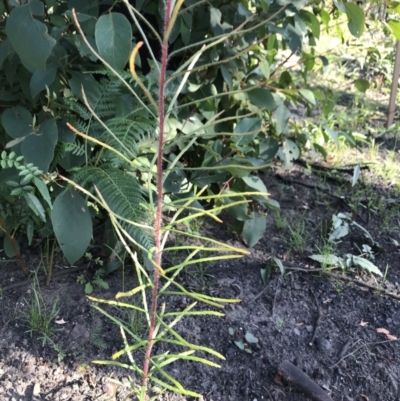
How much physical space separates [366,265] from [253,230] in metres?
0.44

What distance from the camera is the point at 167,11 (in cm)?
63

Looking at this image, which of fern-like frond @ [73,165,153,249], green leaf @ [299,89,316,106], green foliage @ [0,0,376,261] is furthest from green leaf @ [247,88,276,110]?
fern-like frond @ [73,165,153,249]

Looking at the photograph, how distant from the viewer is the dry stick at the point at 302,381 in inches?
52.5

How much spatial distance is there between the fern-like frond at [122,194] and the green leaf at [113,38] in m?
0.33

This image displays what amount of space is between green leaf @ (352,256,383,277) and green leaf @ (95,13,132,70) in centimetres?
121

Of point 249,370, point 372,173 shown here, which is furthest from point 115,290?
point 372,173

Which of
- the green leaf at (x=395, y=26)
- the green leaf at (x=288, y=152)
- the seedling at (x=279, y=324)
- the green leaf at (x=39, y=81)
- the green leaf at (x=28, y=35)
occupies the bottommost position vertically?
the seedling at (x=279, y=324)

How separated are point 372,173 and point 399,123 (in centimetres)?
64

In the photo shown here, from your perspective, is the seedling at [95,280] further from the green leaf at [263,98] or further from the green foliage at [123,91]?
the green leaf at [263,98]

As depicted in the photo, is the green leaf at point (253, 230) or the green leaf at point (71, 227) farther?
the green leaf at point (253, 230)

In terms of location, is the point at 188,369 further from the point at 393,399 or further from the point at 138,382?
the point at 393,399

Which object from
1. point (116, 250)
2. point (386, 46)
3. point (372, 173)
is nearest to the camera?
point (116, 250)

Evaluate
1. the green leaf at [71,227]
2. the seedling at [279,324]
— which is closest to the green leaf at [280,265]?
the seedling at [279,324]

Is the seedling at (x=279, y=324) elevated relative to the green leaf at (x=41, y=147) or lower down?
lower down
